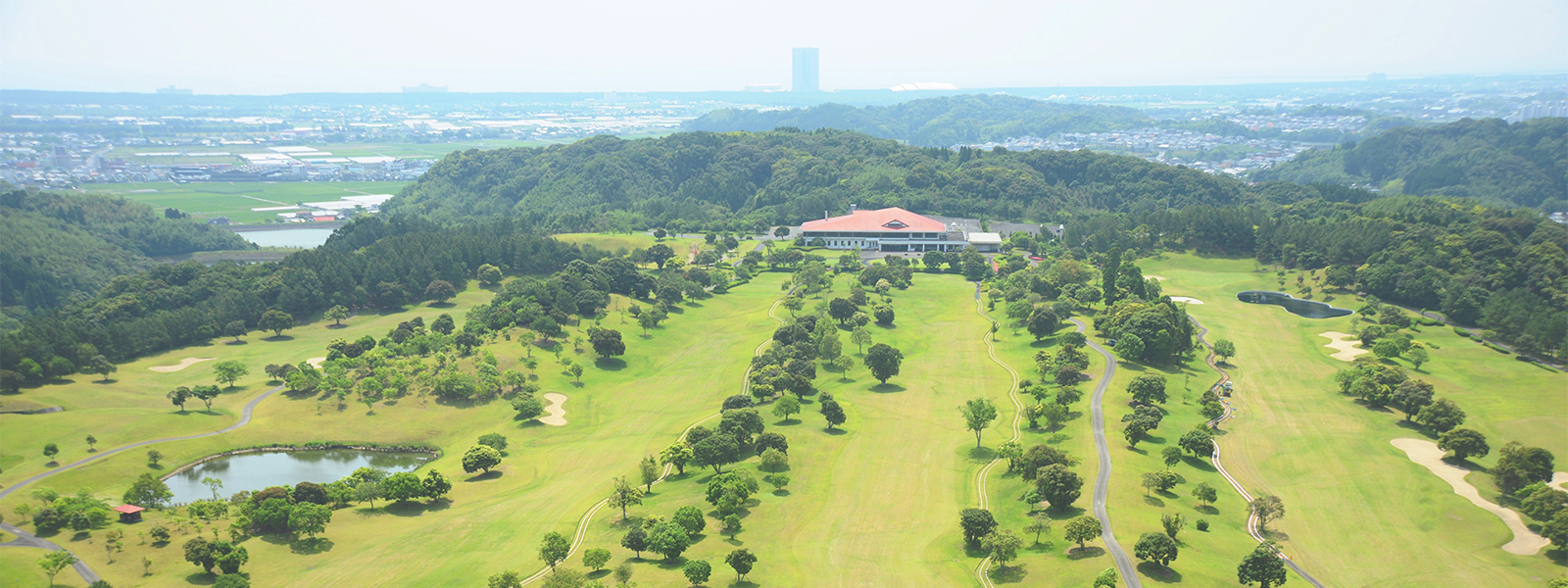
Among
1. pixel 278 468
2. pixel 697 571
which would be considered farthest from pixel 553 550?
pixel 278 468

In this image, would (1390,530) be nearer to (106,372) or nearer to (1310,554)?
(1310,554)

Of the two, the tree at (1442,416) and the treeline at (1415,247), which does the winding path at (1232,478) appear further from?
the treeline at (1415,247)

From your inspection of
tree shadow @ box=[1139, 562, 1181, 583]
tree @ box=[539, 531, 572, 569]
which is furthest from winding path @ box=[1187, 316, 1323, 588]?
tree @ box=[539, 531, 572, 569]

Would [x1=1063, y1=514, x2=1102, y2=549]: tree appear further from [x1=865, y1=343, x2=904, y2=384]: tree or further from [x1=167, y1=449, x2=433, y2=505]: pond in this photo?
[x1=167, y1=449, x2=433, y2=505]: pond

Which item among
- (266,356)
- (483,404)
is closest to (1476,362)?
(483,404)

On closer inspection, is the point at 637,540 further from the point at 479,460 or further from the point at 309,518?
the point at 479,460

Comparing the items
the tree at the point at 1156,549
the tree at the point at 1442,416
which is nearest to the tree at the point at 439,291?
the tree at the point at 1156,549
